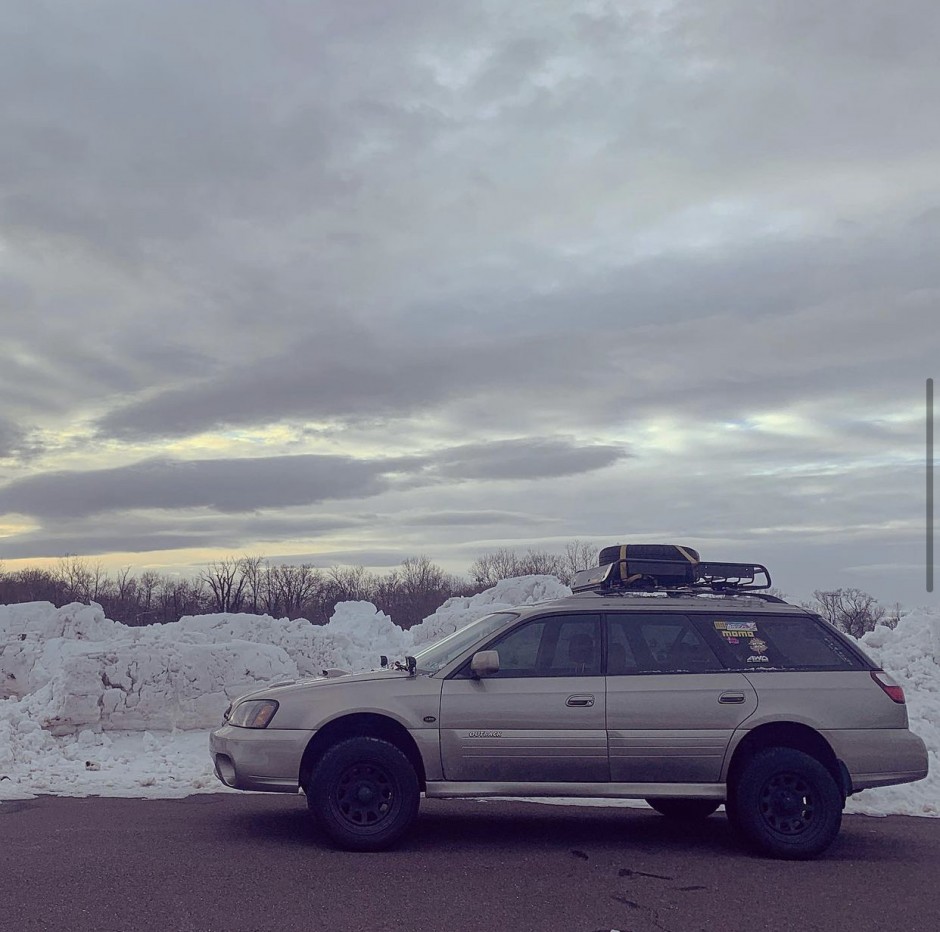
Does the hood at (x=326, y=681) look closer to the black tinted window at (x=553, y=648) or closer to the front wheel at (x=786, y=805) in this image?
the black tinted window at (x=553, y=648)

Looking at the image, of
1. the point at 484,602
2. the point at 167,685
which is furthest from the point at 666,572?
the point at 484,602

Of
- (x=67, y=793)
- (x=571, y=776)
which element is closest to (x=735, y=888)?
(x=571, y=776)

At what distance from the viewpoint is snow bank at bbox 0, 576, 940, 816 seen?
10430 millimetres

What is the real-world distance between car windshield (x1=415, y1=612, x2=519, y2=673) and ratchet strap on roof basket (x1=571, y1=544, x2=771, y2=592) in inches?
37.0

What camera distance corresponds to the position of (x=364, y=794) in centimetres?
746

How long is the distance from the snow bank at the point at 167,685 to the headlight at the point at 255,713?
2.44m

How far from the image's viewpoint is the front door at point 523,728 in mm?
7625

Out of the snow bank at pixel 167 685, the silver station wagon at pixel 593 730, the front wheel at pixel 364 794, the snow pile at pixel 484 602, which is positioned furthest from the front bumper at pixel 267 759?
the snow pile at pixel 484 602

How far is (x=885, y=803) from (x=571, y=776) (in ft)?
12.2

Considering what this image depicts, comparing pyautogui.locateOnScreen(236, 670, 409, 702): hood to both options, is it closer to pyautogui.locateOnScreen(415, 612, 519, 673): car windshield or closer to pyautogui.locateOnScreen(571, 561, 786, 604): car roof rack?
pyautogui.locateOnScreen(415, 612, 519, 673): car windshield

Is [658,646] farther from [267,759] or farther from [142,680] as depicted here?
[142,680]

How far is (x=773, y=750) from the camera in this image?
7.73 meters

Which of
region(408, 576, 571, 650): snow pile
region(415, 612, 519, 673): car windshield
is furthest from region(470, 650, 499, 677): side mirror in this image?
region(408, 576, 571, 650): snow pile

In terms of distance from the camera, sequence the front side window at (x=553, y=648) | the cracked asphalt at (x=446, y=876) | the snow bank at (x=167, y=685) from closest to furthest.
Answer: the cracked asphalt at (x=446, y=876)
the front side window at (x=553, y=648)
the snow bank at (x=167, y=685)
